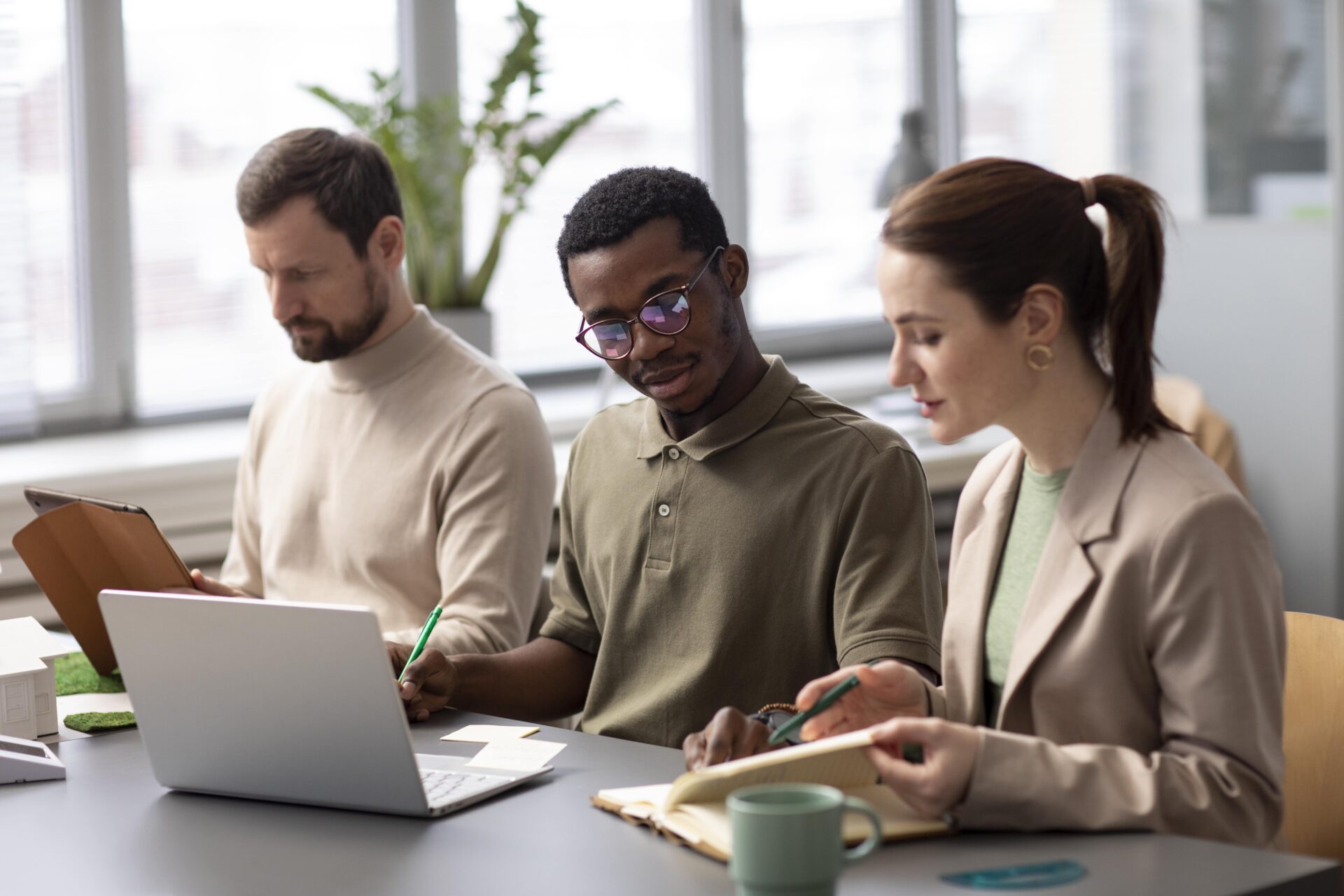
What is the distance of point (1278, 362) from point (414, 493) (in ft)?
8.53

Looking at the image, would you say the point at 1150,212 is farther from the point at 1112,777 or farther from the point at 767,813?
the point at 767,813

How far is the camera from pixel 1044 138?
4.91 m

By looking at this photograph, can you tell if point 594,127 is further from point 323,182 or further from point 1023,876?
point 1023,876

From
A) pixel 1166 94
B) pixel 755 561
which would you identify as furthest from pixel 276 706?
pixel 1166 94

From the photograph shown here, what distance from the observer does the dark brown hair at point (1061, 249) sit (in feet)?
4.51

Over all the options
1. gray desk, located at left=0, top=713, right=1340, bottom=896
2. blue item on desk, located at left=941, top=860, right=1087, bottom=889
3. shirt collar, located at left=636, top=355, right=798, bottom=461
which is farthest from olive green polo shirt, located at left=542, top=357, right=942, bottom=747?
blue item on desk, located at left=941, top=860, right=1087, bottom=889

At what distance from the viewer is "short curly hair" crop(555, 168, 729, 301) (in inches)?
70.9

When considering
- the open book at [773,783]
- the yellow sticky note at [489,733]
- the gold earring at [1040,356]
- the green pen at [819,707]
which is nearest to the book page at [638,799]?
the open book at [773,783]

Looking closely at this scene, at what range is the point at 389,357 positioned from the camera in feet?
7.77

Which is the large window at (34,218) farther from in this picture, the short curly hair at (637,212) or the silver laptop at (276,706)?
the silver laptop at (276,706)

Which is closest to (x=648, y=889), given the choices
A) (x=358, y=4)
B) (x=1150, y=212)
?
(x=1150, y=212)

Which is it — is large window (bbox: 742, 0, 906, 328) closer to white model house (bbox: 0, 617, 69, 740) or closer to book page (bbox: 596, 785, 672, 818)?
white model house (bbox: 0, 617, 69, 740)

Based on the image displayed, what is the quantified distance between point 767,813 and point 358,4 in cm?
310

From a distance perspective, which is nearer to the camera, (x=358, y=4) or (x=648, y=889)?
(x=648, y=889)
